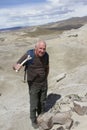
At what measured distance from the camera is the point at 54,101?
12344 mm

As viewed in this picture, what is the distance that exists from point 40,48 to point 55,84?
8.86 meters

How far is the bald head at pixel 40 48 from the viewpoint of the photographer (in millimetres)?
9828

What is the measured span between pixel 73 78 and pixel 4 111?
4.94 meters

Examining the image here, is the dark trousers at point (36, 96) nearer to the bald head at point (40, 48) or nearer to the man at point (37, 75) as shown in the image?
the man at point (37, 75)

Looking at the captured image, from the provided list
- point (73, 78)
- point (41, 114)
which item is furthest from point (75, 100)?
point (73, 78)

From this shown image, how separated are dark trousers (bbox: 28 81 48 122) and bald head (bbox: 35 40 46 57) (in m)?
0.90

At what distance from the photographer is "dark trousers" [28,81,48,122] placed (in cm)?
1037

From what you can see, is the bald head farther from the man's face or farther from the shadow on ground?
the shadow on ground

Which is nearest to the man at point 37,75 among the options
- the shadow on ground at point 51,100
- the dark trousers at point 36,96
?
the dark trousers at point 36,96

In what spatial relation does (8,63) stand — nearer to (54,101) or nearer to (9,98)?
(9,98)

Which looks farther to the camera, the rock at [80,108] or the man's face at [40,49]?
the rock at [80,108]

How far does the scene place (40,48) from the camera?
9.88 meters

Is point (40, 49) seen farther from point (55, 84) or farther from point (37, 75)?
point (55, 84)

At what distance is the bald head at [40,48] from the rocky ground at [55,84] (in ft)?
6.49
